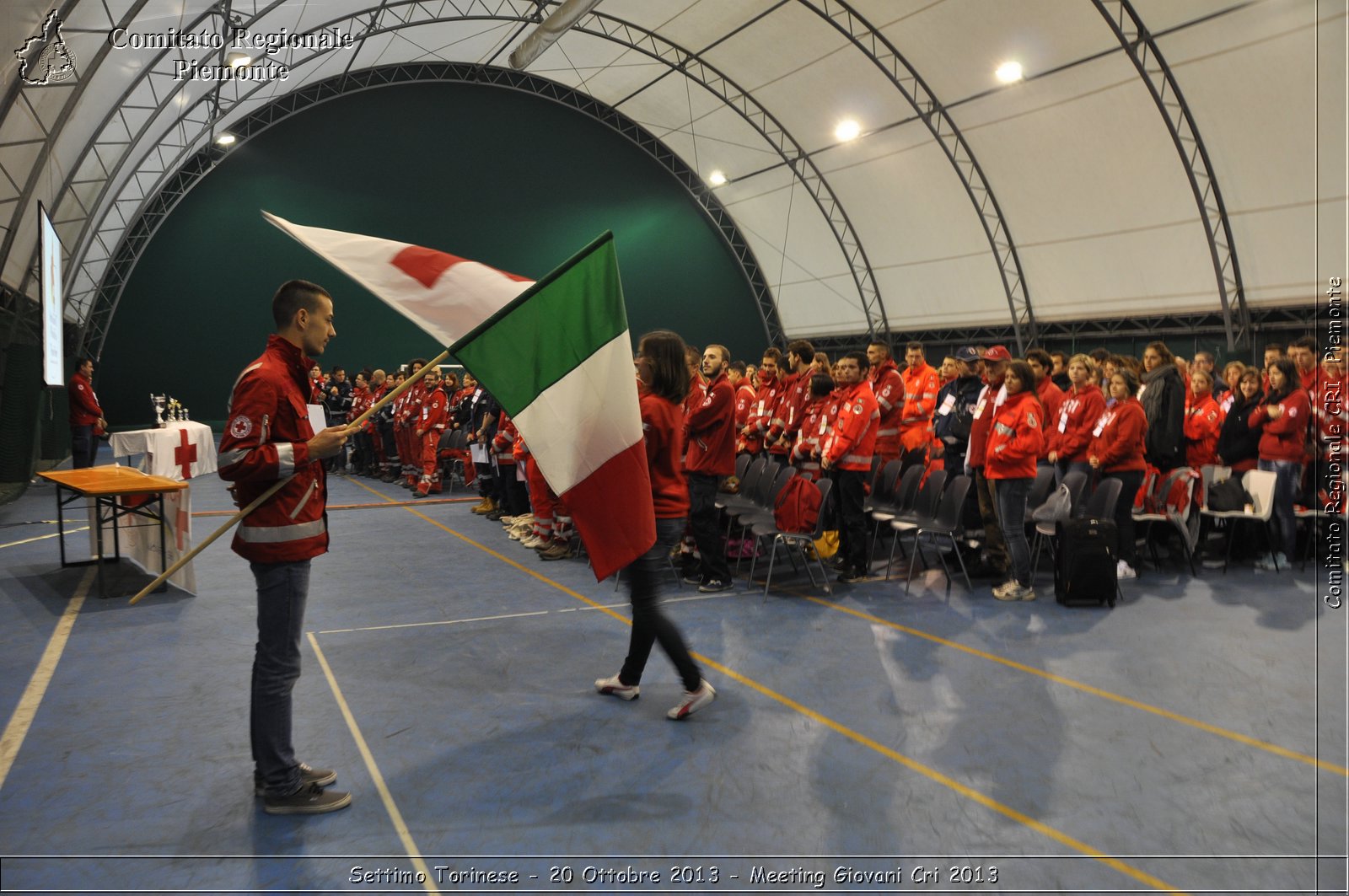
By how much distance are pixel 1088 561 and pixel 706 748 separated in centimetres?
350

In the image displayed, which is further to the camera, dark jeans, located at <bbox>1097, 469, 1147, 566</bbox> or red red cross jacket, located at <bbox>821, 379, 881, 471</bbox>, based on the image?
dark jeans, located at <bbox>1097, 469, 1147, 566</bbox>

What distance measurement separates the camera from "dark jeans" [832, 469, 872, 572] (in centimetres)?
664

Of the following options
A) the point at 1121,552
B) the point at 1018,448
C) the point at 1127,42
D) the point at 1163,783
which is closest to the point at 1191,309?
the point at 1127,42

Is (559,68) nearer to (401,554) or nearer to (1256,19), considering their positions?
(1256,19)

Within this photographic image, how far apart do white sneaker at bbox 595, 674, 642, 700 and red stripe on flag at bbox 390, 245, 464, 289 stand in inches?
81.1

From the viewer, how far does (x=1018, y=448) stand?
6.05 meters

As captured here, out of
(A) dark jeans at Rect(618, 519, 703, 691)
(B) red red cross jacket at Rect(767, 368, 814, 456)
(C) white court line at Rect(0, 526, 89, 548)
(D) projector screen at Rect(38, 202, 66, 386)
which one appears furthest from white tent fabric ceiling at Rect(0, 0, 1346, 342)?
(A) dark jeans at Rect(618, 519, 703, 691)

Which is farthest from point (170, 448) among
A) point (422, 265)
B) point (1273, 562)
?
point (1273, 562)

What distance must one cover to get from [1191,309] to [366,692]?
16105 millimetres

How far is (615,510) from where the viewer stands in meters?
3.66

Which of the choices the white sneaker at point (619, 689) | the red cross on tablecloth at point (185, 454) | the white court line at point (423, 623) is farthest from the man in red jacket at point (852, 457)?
the red cross on tablecloth at point (185, 454)

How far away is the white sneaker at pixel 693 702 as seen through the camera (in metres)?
3.99

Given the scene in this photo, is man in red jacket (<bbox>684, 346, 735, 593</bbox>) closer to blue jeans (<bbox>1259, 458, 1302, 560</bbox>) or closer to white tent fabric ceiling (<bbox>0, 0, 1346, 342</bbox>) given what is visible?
blue jeans (<bbox>1259, 458, 1302, 560</bbox>)

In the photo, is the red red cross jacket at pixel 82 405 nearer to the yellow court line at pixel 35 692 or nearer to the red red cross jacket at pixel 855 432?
the yellow court line at pixel 35 692
